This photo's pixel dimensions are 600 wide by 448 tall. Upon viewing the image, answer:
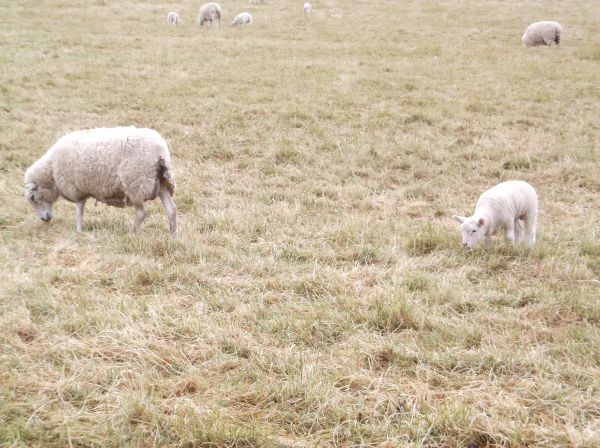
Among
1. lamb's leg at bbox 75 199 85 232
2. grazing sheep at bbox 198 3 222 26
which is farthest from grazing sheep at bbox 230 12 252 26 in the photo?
lamb's leg at bbox 75 199 85 232

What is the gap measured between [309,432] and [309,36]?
19690 millimetres

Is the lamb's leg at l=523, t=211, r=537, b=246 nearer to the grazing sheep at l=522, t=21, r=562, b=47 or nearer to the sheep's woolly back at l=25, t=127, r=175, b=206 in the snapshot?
the sheep's woolly back at l=25, t=127, r=175, b=206

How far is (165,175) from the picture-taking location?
6.02 metres

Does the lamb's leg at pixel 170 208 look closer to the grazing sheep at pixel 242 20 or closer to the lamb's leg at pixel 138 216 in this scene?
the lamb's leg at pixel 138 216

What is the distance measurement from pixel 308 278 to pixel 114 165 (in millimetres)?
2587

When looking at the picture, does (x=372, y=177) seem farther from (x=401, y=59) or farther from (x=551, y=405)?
(x=401, y=59)

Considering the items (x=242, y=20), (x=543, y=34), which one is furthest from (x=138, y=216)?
(x=242, y=20)

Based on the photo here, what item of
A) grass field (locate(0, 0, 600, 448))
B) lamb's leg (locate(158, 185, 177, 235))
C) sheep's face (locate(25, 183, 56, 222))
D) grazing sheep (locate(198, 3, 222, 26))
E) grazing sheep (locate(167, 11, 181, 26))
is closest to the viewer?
grass field (locate(0, 0, 600, 448))

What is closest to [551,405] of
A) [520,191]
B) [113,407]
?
[113,407]

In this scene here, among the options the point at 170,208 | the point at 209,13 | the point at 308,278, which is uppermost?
the point at 209,13

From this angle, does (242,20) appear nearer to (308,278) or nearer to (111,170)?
(111,170)

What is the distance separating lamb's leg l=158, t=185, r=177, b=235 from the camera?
6109 mm

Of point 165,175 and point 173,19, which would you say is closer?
point 165,175

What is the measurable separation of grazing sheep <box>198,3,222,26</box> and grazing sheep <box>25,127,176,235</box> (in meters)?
19.1
